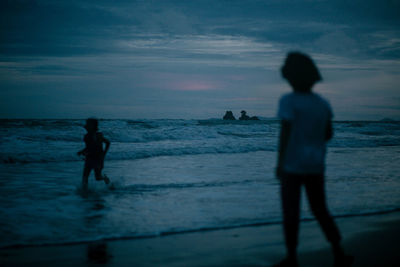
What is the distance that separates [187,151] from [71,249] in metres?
13.2

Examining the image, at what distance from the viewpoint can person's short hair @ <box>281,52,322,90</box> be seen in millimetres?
3246

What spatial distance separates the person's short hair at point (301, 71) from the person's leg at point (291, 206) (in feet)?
2.63

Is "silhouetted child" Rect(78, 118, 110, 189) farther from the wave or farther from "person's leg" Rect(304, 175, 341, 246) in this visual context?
"person's leg" Rect(304, 175, 341, 246)

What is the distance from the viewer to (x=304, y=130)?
3.18 metres

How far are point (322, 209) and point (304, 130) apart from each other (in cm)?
80

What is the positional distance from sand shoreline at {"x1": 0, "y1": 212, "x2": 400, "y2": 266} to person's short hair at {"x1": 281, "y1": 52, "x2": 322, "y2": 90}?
6.05 feet

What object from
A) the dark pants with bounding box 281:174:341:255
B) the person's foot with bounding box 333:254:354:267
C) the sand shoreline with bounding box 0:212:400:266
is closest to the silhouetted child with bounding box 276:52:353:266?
the dark pants with bounding box 281:174:341:255

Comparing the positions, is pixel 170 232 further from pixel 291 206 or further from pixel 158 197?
pixel 158 197

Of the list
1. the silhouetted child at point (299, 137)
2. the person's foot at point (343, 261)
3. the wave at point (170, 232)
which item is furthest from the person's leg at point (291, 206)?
the wave at point (170, 232)

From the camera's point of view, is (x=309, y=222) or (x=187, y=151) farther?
(x=187, y=151)

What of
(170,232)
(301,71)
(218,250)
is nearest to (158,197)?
(170,232)

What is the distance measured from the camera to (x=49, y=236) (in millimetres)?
4891

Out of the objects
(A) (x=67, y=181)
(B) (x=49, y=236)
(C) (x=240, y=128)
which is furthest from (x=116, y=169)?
(C) (x=240, y=128)

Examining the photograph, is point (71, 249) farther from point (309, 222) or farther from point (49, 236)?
point (309, 222)
